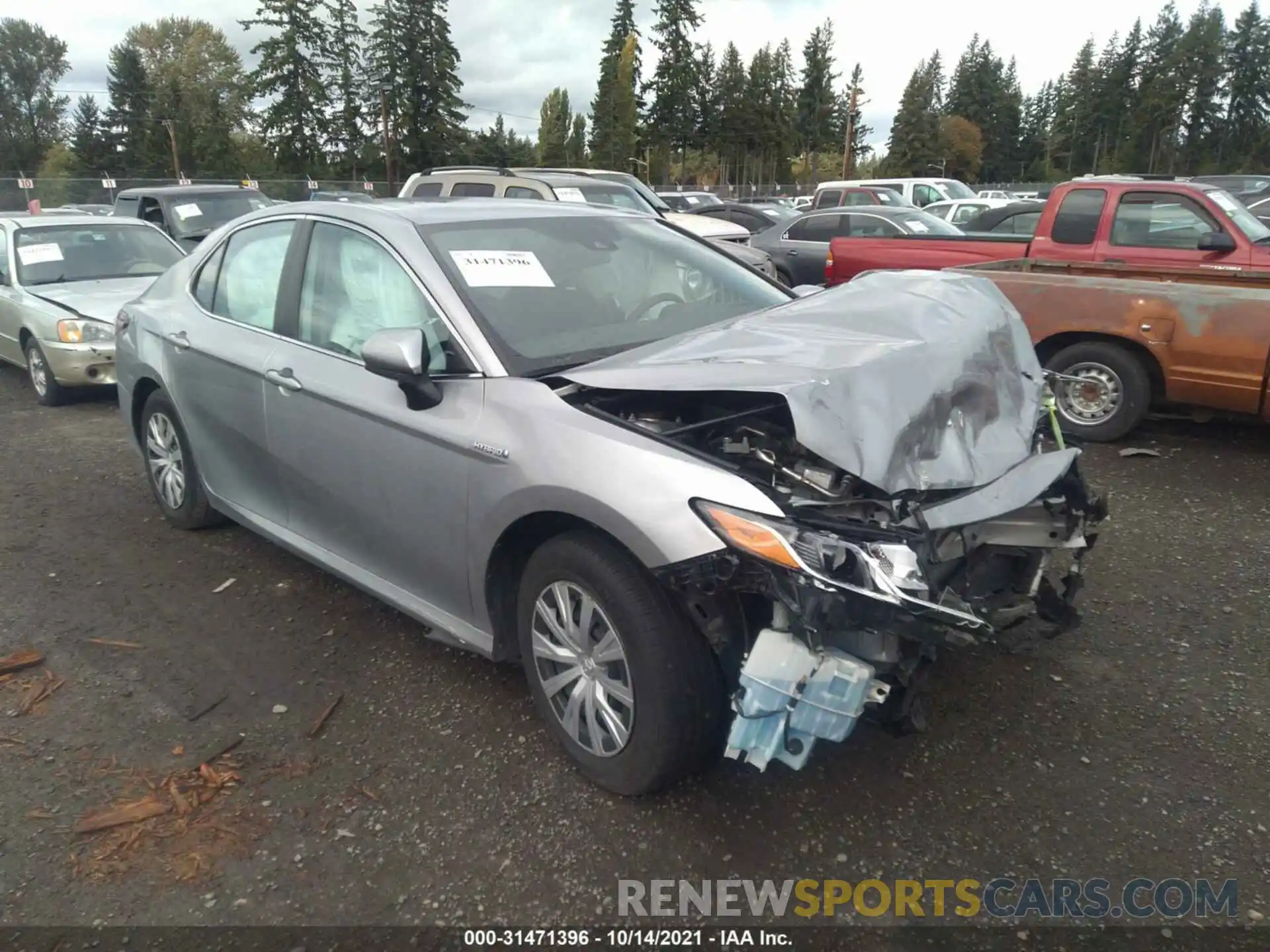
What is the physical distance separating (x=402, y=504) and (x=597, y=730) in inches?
43.0

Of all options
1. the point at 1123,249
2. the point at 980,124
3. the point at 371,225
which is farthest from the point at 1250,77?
the point at 371,225

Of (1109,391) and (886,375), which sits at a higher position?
(886,375)

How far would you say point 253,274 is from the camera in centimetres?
425

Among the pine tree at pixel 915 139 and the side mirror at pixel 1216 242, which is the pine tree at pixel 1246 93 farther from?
the side mirror at pixel 1216 242

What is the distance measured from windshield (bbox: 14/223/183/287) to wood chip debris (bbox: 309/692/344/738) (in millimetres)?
6815

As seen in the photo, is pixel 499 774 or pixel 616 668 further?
pixel 499 774

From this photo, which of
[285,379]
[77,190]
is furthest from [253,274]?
[77,190]

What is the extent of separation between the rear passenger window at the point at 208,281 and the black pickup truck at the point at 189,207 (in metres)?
8.14

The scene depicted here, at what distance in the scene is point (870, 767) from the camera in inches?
118

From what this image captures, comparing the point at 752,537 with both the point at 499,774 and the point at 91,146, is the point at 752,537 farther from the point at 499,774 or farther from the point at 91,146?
the point at 91,146

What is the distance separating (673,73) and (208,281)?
7039 centimetres

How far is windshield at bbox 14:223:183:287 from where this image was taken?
28.2ft

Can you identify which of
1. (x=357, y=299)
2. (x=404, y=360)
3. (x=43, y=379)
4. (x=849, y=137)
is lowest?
(x=43, y=379)

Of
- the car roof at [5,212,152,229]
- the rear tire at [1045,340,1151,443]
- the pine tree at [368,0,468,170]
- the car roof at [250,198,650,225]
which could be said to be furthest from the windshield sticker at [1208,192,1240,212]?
the pine tree at [368,0,468,170]
